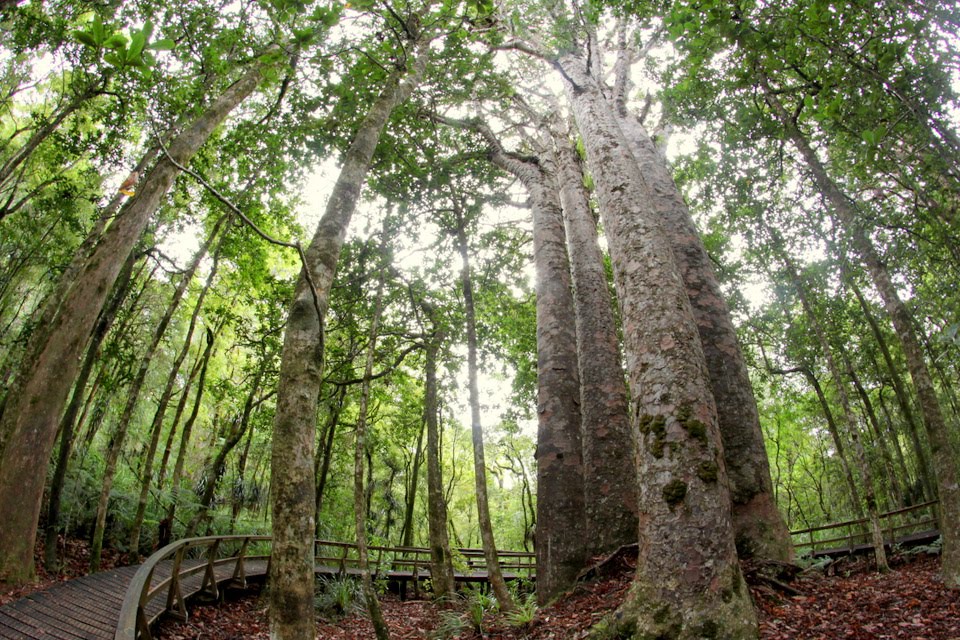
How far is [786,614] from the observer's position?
11.9ft

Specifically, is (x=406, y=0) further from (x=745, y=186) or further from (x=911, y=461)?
(x=911, y=461)

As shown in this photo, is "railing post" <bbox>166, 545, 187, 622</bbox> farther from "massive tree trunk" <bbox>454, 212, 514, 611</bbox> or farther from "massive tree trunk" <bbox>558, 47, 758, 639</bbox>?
"massive tree trunk" <bbox>558, 47, 758, 639</bbox>

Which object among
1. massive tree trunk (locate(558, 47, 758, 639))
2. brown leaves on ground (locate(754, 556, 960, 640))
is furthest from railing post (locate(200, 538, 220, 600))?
brown leaves on ground (locate(754, 556, 960, 640))

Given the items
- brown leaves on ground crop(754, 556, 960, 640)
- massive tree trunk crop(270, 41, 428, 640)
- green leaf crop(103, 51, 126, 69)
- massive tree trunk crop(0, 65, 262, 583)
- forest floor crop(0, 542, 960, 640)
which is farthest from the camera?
massive tree trunk crop(0, 65, 262, 583)

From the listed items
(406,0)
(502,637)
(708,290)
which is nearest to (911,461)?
(708,290)

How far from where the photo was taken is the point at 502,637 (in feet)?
16.8

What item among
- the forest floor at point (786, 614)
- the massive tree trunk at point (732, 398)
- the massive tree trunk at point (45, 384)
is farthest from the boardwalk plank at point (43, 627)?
the massive tree trunk at point (732, 398)

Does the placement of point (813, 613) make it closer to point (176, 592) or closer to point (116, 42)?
point (116, 42)

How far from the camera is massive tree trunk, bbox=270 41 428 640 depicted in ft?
8.84

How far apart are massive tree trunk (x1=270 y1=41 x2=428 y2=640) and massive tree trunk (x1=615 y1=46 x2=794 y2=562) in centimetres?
340

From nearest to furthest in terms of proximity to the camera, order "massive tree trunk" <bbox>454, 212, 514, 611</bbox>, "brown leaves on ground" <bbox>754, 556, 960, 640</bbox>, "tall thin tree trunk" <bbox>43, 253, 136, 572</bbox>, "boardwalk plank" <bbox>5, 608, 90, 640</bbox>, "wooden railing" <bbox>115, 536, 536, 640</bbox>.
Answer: "brown leaves on ground" <bbox>754, 556, 960, 640</bbox>
"wooden railing" <bbox>115, 536, 536, 640</bbox>
"boardwalk plank" <bbox>5, 608, 90, 640</bbox>
"massive tree trunk" <bbox>454, 212, 514, 611</bbox>
"tall thin tree trunk" <bbox>43, 253, 136, 572</bbox>

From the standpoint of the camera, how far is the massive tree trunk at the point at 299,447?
270 cm

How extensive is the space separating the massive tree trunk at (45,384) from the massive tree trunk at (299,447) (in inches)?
135

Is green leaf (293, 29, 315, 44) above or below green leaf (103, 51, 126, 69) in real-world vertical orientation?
above
